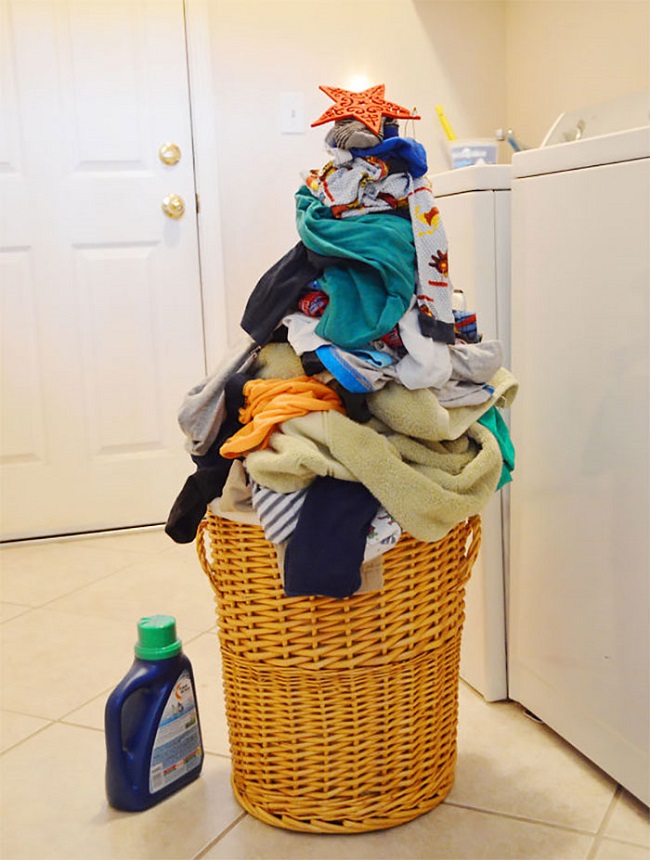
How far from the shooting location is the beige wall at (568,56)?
213 cm

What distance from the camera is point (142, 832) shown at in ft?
3.82

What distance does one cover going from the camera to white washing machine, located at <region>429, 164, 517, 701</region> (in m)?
1.36

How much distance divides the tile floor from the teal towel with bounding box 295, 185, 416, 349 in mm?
627

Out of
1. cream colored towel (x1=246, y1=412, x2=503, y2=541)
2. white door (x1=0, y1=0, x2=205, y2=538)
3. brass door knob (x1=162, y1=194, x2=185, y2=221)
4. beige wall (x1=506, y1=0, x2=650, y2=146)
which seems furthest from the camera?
brass door knob (x1=162, y1=194, x2=185, y2=221)

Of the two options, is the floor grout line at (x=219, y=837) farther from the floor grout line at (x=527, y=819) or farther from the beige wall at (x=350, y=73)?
the beige wall at (x=350, y=73)

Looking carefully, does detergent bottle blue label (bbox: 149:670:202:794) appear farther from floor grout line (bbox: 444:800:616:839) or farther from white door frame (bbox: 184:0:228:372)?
white door frame (bbox: 184:0:228:372)

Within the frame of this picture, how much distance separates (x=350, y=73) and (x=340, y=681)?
189cm

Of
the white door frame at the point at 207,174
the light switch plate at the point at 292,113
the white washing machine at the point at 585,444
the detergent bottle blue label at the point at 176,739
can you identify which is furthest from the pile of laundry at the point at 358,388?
the light switch plate at the point at 292,113

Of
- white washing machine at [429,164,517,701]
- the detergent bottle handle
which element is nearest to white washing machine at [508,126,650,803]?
white washing machine at [429,164,517,701]

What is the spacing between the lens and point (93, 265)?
2.38 meters

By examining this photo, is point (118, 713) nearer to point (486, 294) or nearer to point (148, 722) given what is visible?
point (148, 722)

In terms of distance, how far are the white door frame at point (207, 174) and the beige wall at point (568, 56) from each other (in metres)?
0.87

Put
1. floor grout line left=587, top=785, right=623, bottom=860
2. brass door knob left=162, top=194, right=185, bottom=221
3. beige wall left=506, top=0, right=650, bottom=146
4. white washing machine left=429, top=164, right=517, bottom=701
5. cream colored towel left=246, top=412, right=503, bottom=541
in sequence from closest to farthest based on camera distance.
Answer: cream colored towel left=246, top=412, right=503, bottom=541 < floor grout line left=587, top=785, right=623, bottom=860 < white washing machine left=429, top=164, right=517, bottom=701 < beige wall left=506, top=0, right=650, bottom=146 < brass door knob left=162, top=194, right=185, bottom=221

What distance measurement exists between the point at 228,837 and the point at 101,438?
1.47m
